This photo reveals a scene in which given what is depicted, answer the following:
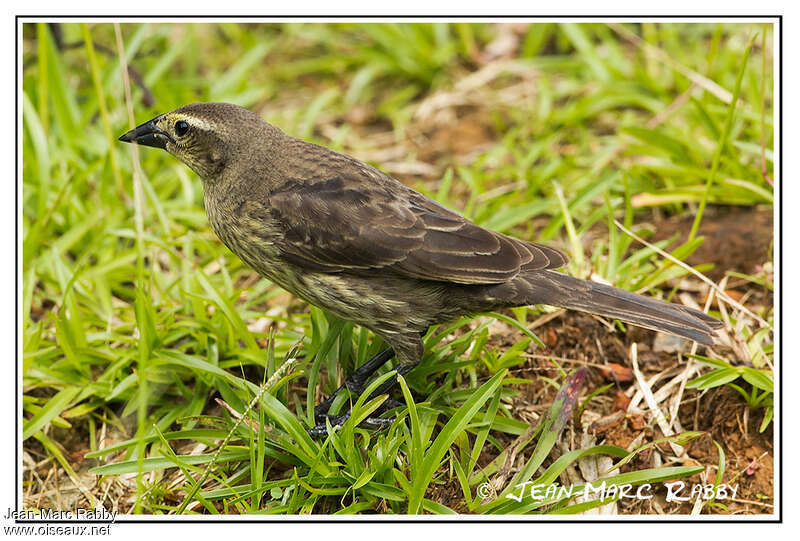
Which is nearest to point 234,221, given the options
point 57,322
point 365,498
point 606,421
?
point 57,322

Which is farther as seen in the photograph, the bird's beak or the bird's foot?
the bird's beak

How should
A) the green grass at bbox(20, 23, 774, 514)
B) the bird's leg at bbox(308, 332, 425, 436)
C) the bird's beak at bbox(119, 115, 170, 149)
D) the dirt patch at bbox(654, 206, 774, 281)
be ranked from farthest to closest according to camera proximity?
the dirt patch at bbox(654, 206, 774, 281), the bird's beak at bbox(119, 115, 170, 149), the bird's leg at bbox(308, 332, 425, 436), the green grass at bbox(20, 23, 774, 514)

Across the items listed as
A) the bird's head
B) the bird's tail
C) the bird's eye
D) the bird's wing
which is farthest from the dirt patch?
the bird's eye

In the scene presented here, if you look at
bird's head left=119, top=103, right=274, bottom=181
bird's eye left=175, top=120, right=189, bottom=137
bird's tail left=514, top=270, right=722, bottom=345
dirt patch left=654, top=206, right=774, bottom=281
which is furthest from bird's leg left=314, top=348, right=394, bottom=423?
dirt patch left=654, top=206, right=774, bottom=281

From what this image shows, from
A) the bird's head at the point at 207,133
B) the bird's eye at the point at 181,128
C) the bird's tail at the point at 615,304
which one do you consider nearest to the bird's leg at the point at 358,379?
the bird's tail at the point at 615,304

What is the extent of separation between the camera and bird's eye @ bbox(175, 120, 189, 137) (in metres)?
4.16

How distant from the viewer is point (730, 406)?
13.6 feet

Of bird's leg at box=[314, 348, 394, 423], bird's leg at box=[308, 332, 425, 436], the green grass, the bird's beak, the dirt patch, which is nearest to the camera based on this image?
the green grass

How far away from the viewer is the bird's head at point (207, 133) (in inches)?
163

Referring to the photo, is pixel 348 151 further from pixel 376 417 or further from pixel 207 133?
pixel 376 417

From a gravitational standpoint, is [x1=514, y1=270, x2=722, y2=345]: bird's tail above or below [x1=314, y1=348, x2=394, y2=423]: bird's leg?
above

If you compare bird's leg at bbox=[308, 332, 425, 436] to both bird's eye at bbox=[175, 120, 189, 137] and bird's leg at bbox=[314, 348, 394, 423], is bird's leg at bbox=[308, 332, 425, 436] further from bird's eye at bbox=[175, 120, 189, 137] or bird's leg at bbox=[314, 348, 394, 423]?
bird's eye at bbox=[175, 120, 189, 137]

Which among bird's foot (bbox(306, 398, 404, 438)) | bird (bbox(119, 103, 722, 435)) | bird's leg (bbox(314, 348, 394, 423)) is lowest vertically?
bird's foot (bbox(306, 398, 404, 438))

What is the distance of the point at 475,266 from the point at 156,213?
2.31 meters
